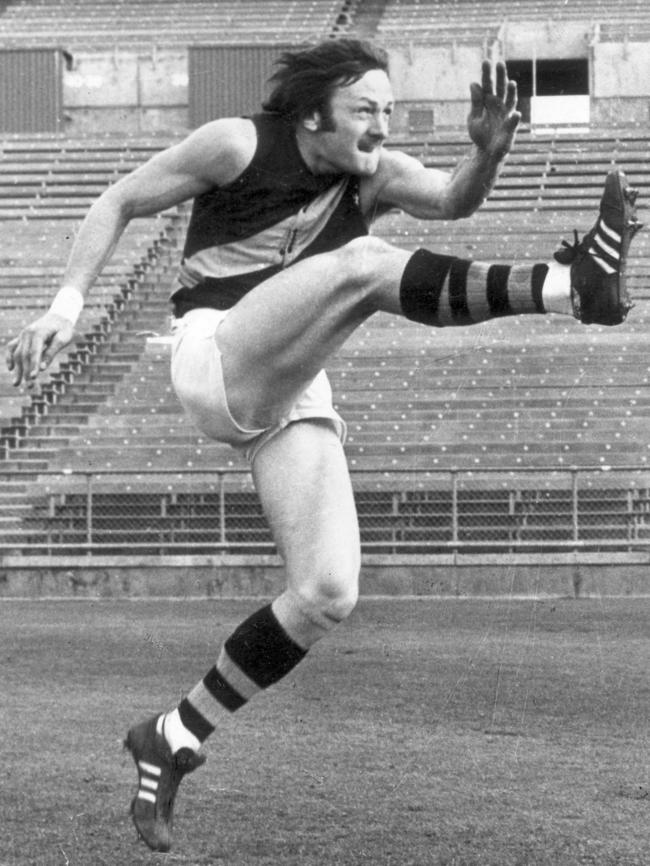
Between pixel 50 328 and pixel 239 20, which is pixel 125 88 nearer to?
pixel 239 20

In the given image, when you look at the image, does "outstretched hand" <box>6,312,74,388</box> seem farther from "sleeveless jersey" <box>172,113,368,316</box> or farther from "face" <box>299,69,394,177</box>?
"face" <box>299,69,394,177</box>

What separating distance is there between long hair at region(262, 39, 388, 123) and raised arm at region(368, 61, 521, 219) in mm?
277

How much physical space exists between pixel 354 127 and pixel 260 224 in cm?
38

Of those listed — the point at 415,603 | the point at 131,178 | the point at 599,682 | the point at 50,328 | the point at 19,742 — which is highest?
the point at 131,178

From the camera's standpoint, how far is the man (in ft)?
13.5

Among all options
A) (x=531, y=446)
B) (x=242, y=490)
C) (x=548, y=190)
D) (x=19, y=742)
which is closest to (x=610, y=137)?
(x=548, y=190)

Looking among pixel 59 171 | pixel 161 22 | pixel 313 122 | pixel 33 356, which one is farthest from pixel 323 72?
pixel 161 22

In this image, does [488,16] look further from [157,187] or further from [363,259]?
[363,259]

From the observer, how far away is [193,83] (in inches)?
1060

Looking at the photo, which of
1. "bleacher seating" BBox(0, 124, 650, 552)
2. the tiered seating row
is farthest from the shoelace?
the tiered seating row

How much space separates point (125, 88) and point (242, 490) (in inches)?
514

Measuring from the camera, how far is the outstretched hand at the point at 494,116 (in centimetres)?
436

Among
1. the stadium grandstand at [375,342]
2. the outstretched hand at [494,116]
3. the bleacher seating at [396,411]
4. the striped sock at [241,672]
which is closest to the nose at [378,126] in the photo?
the outstretched hand at [494,116]

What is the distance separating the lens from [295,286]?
4227 mm
